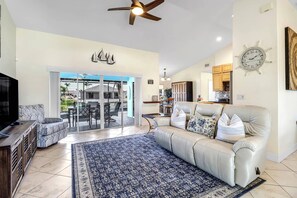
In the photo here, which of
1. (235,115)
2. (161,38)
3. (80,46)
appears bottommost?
(235,115)

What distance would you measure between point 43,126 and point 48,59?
6.76 ft

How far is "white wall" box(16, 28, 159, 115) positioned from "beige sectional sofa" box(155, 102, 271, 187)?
11.5 ft

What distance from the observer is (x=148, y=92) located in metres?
6.20

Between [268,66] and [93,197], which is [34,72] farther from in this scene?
[268,66]

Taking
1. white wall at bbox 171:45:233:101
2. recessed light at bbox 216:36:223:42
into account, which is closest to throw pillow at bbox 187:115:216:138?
recessed light at bbox 216:36:223:42

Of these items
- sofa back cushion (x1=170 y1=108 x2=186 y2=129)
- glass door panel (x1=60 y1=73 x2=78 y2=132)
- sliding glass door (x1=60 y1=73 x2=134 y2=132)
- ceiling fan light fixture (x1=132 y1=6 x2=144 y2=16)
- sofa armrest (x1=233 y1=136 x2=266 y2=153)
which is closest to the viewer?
sofa armrest (x1=233 y1=136 x2=266 y2=153)

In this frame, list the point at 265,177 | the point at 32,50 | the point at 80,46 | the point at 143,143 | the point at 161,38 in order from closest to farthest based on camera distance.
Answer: the point at 265,177 → the point at 143,143 → the point at 32,50 → the point at 80,46 → the point at 161,38

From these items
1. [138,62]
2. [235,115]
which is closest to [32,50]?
[138,62]

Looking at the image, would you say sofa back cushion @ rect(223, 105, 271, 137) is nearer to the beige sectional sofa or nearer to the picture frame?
the beige sectional sofa

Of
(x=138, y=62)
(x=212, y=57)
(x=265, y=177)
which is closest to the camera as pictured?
(x=265, y=177)

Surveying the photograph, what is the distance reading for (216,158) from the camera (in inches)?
80.7

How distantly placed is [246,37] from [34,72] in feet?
17.4

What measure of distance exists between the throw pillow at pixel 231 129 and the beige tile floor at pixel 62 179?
2.20ft

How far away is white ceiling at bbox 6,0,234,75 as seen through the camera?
11.2 ft
